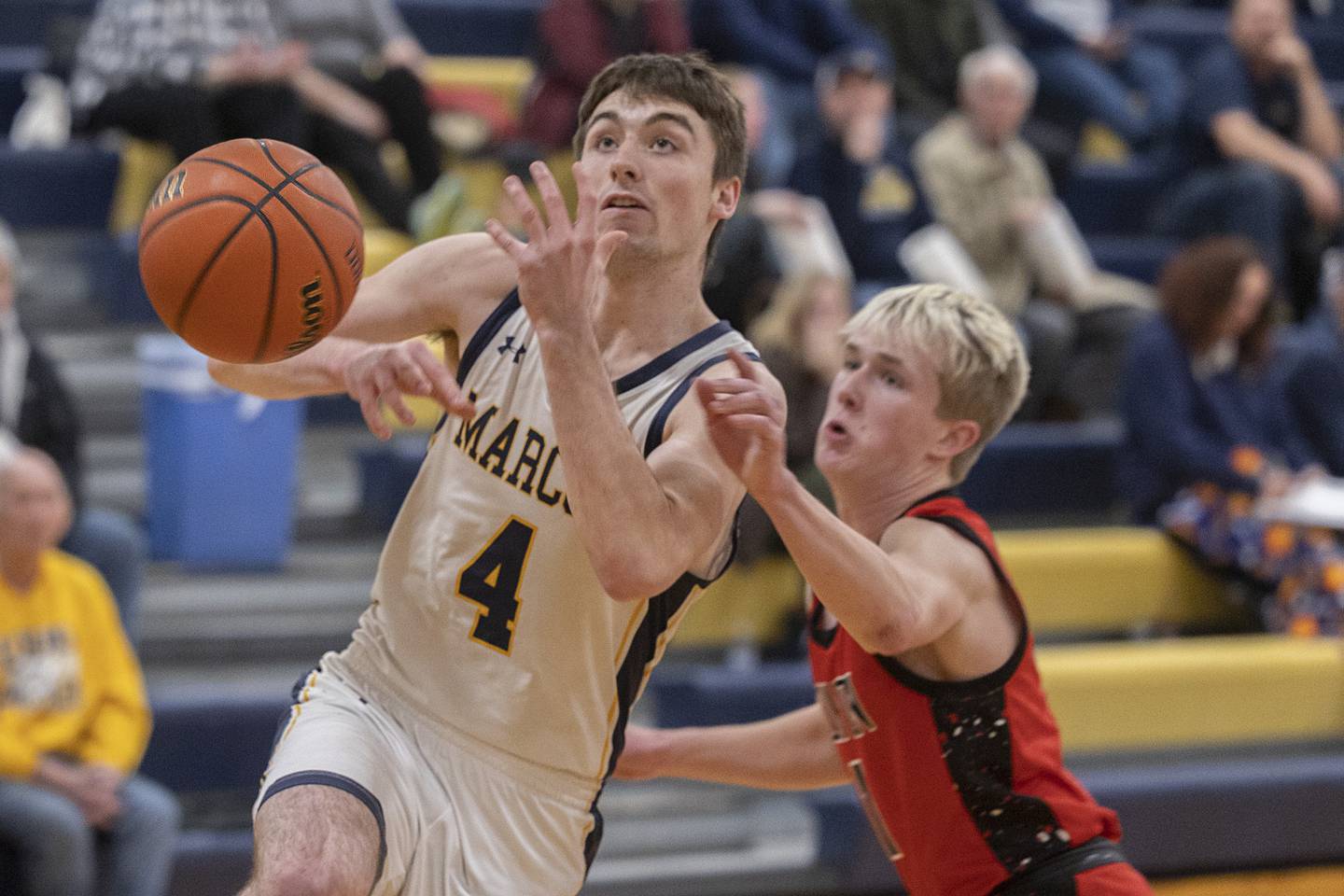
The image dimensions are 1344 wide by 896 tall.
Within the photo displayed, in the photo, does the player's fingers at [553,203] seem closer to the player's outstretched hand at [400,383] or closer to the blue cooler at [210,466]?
the player's outstretched hand at [400,383]

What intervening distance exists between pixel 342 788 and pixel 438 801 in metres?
0.24

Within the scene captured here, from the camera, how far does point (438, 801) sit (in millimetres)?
2836

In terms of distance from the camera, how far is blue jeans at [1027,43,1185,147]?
29.3ft

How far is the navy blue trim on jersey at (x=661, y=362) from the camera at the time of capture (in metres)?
2.83

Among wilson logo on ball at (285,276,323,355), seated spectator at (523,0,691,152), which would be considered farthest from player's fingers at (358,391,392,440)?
seated spectator at (523,0,691,152)

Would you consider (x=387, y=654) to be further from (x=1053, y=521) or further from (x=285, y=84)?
(x=1053, y=521)

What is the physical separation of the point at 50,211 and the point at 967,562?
5186 millimetres

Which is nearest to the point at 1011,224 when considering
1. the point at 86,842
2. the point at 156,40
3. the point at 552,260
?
the point at 156,40

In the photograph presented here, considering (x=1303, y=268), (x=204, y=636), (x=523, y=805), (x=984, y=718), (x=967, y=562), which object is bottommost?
(x=204, y=636)

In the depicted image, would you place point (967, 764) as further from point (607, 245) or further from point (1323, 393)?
point (1323, 393)

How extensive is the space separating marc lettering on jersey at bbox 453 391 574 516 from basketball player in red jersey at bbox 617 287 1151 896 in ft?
1.67

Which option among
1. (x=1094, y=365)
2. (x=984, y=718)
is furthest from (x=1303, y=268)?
(x=984, y=718)

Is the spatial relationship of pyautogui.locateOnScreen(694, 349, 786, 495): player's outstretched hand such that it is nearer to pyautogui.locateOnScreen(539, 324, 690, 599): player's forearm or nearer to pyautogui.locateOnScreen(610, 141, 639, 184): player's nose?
pyautogui.locateOnScreen(539, 324, 690, 599): player's forearm

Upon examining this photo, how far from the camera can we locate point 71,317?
6.71m
